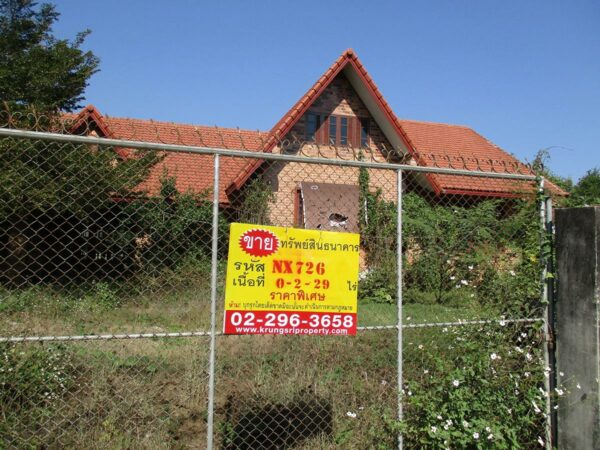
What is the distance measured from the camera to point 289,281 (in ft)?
11.4

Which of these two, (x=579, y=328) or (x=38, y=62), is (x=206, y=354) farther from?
(x=38, y=62)

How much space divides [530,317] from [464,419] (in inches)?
45.2

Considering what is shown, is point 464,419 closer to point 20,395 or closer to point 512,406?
point 512,406

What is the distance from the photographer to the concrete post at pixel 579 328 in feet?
13.1

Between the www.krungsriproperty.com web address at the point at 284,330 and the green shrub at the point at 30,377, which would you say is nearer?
the www.krungsriproperty.com web address at the point at 284,330

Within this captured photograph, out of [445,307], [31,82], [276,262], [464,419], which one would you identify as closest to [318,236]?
[276,262]

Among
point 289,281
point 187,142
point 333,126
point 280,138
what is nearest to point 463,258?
point 289,281

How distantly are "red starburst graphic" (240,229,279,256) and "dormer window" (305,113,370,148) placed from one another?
11556mm

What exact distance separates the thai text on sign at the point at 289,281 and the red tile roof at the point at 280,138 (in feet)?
16.1

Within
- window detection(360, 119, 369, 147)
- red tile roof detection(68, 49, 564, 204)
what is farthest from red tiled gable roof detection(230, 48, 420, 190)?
window detection(360, 119, 369, 147)

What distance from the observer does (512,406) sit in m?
3.94

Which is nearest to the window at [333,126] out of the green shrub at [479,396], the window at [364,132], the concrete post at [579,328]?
the window at [364,132]

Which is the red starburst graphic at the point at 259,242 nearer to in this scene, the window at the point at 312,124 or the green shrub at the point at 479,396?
the green shrub at the point at 479,396

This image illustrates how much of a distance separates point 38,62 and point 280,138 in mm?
6320
